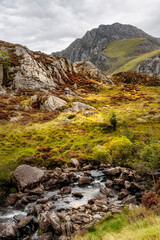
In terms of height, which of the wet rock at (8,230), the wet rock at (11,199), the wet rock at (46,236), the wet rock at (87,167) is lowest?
the wet rock at (87,167)

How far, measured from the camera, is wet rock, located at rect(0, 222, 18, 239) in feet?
46.9

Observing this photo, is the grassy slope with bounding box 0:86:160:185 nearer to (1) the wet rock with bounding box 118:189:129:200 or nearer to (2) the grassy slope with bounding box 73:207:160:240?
(1) the wet rock with bounding box 118:189:129:200

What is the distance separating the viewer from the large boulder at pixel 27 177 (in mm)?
23366

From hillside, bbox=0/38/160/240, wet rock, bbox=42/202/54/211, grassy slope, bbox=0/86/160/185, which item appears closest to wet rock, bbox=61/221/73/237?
hillside, bbox=0/38/160/240

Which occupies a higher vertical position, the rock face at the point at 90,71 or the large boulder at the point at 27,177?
the rock face at the point at 90,71

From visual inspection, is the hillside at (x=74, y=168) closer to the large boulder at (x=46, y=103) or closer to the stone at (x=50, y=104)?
the stone at (x=50, y=104)

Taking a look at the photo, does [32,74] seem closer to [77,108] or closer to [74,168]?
[77,108]

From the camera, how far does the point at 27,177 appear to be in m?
24.3

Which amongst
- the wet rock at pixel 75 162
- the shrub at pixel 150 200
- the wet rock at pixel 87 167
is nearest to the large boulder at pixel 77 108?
the wet rock at pixel 75 162

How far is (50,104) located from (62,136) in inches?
918

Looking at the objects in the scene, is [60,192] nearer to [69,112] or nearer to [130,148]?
[130,148]

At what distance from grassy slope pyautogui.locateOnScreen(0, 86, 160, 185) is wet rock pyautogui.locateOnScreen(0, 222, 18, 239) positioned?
8616mm

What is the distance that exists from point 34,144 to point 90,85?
75.1 m

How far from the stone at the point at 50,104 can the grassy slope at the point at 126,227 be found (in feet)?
166
